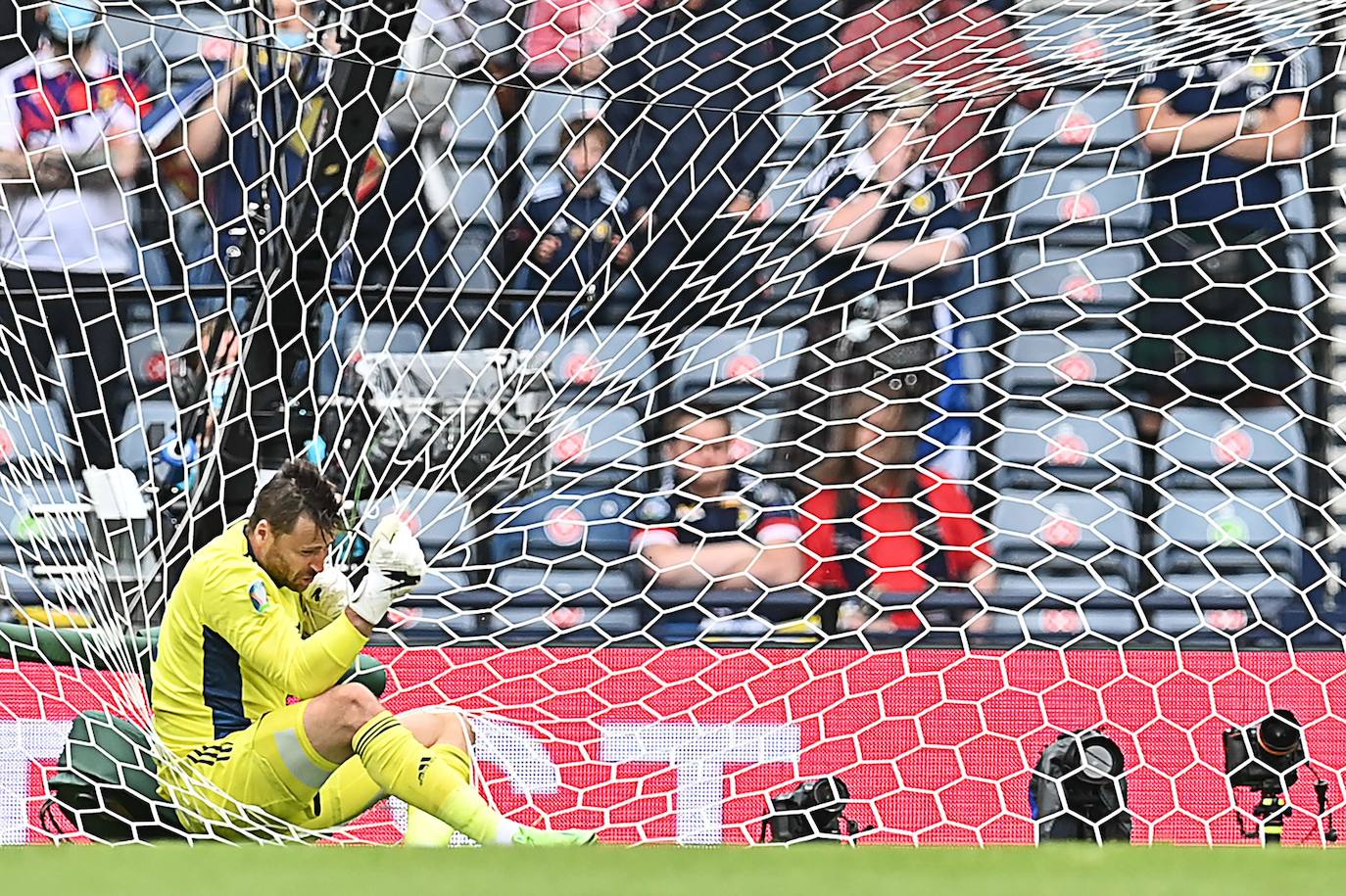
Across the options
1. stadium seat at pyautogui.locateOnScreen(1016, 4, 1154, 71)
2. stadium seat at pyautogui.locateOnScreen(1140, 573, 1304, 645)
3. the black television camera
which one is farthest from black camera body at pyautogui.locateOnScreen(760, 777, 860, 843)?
stadium seat at pyautogui.locateOnScreen(1016, 4, 1154, 71)

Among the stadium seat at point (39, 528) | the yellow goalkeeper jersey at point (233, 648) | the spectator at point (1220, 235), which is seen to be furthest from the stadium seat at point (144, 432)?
the spectator at point (1220, 235)

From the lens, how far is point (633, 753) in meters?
2.84

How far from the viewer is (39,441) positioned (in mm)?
2771

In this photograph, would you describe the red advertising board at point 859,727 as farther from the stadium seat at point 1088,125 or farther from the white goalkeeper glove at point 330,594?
the stadium seat at point 1088,125

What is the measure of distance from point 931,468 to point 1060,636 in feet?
1.25

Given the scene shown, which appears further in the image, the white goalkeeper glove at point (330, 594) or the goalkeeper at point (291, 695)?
the white goalkeeper glove at point (330, 594)

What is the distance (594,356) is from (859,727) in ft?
2.63

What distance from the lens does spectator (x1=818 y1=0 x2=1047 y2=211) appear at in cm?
282

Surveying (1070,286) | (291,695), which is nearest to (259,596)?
(291,695)

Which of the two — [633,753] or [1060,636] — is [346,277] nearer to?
[633,753]

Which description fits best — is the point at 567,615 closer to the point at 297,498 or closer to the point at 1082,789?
the point at 297,498

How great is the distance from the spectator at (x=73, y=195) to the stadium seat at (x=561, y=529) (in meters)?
0.74

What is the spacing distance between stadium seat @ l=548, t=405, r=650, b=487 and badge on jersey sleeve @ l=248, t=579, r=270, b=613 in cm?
70

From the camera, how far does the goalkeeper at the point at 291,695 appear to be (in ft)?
7.55
